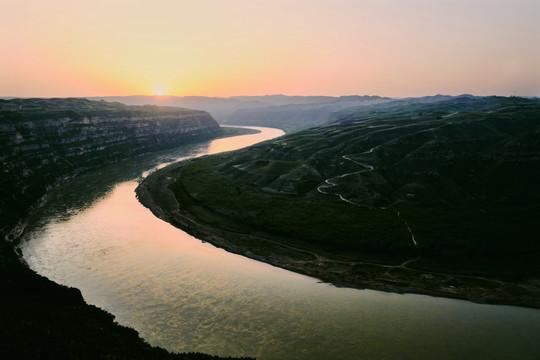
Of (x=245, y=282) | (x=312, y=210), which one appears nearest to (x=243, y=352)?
(x=245, y=282)

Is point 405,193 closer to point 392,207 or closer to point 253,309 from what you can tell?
point 392,207

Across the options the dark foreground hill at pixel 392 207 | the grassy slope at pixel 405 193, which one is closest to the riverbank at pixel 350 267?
the dark foreground hill at pixel 392 207

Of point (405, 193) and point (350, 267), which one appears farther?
point (405, 193)

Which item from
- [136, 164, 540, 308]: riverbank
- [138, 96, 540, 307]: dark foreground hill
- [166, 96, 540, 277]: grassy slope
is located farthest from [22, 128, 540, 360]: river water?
[166, 96, 540, 277]: grassy slope

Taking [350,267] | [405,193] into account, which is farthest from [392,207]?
[350,267]

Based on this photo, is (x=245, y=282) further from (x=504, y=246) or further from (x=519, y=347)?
(x=504, y=246)

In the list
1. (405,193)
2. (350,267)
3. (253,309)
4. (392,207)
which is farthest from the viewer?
(405,193)
